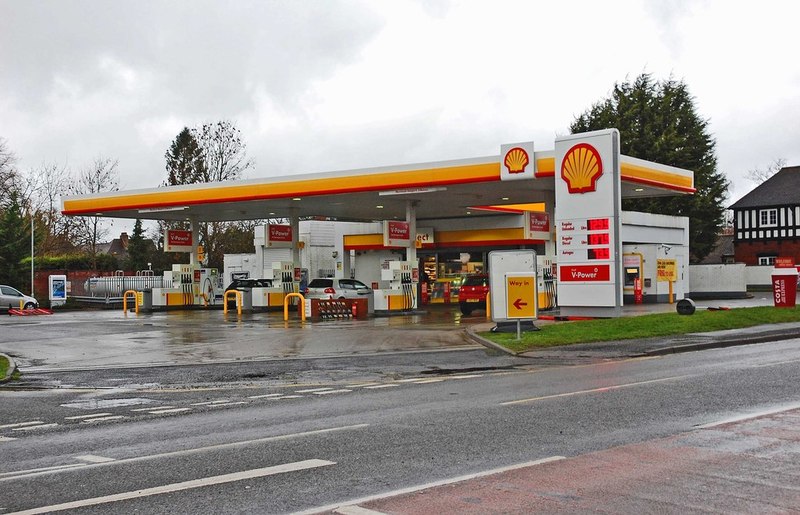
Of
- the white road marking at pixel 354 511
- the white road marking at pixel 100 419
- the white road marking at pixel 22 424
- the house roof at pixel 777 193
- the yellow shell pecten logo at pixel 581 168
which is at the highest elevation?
the house roof at pixel 777 193

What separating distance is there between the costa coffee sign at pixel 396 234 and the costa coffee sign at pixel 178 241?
13.8 m

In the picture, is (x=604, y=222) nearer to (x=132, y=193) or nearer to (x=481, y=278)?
(x=481, y=278)

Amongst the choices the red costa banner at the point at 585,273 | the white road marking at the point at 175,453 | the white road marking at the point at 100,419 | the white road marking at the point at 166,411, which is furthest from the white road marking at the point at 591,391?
the red costa banner at the point at 585,273

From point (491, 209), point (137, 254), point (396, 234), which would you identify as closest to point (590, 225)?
point (396, 234)

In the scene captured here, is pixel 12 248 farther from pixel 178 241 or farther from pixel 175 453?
pixel 175 453

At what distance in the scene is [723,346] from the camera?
64.7 ft

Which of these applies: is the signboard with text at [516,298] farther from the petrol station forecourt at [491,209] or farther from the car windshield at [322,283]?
the car windshield at [322,283]

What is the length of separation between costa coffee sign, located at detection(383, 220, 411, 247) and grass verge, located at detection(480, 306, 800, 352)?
42.1 feet

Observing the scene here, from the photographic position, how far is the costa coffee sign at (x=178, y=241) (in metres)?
44.3

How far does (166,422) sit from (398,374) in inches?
222

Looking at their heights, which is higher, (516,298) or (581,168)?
(581,168)

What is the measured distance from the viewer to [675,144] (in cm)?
6272

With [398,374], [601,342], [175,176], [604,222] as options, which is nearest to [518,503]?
[398,374]

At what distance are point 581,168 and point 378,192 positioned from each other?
36.9 ft
